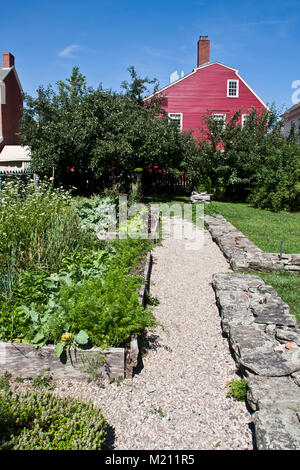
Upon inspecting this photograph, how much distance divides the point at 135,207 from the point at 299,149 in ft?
26.1

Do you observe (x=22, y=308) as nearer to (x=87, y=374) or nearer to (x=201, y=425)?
(x=87, y=374)

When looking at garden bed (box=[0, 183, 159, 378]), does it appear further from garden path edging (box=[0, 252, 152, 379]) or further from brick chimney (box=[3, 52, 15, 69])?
brick chimney (box=[3, 52, 15, 69])

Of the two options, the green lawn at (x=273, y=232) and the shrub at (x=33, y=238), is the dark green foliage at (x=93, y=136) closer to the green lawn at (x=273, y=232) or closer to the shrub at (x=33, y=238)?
the green lawn at (x=273, y=232)

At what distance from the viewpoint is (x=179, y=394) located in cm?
295

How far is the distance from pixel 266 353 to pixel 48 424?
6.24 ft

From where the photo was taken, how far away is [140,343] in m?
3.60

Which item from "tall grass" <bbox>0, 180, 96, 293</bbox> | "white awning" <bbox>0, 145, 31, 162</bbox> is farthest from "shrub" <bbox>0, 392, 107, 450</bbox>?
"white awning" <bbox>0, 145, 31, 162</bbox>

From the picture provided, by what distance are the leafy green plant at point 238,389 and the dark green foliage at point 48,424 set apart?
119 centimetres

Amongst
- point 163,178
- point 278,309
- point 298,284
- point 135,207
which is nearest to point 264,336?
point 278,309

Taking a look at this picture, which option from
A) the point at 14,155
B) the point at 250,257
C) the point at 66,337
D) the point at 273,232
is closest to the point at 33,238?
the point at 66,337

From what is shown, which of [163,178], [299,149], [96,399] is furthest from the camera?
[163,178]

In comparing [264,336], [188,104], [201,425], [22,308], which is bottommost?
[201,425]

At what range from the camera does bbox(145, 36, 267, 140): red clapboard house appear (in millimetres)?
22031

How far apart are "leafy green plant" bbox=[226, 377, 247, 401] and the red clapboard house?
20.6m
